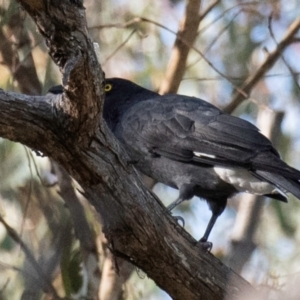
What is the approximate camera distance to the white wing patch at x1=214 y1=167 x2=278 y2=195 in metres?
3.92

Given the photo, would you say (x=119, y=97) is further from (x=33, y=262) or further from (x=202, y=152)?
(x=33, y=262)

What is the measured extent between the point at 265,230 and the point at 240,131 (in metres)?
1.77

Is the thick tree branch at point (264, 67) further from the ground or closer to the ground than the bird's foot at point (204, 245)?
further from the ground

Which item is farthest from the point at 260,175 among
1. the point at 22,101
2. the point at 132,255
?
the point at 22,101

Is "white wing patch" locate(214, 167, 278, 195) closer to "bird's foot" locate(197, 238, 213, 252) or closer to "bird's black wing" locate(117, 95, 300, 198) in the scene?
"bird's black wing" locate(117, 95, 300, 198)

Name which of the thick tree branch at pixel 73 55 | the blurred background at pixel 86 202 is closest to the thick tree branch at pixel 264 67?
the blurred background at pixel 86 202

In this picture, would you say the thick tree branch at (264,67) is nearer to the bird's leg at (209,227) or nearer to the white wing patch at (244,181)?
the bird's leg at (209,227)

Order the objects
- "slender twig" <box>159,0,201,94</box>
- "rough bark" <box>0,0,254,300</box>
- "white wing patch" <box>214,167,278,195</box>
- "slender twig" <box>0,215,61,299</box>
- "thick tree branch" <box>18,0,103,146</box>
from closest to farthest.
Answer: "thick tree branch" <box>18,0,103,146</box> → "rough bark" <box>0,0,254,300</box> → "slender twig" <box>0,215,61,299</box> → "white wing patch" <box>214,167,278,195</box> → "slender twig" <box>159,0,201,94</box>

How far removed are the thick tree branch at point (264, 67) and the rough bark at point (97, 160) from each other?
187cm

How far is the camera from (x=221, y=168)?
13.0 ft

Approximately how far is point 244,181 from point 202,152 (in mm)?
250

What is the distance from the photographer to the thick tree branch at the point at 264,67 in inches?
206

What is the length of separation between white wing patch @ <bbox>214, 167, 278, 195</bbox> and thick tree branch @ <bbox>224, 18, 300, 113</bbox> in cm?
131

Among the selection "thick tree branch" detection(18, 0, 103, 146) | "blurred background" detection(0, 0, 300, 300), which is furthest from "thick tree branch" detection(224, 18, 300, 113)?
"thick tree branch" detection(18, 0, 103, 146)
